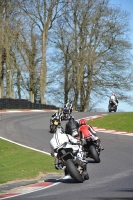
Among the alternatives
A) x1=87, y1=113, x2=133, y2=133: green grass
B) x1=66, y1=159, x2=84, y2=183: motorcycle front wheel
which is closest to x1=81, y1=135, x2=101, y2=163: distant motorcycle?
x1=66, y1=159, x2=84, y2=183: motorcycle front wheel

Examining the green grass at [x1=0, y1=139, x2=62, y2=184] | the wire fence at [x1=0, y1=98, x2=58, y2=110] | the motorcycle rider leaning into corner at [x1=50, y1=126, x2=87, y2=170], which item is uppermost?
the wire fence at [x1=0, y1=98, x2=58, y2=110]

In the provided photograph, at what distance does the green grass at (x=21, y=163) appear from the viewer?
47.1 ft

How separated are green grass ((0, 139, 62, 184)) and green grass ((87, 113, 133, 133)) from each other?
26.7 feet

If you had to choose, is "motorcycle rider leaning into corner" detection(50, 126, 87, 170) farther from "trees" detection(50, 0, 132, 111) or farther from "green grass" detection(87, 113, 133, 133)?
"trees" detection(50, 0, 132, 111)

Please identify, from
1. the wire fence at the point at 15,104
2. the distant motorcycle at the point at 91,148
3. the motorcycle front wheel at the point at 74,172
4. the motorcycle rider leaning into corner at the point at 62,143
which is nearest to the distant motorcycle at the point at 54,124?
the distant motorcycle at the point at 91,148

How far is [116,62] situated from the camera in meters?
59.3

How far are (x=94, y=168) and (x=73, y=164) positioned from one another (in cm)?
341

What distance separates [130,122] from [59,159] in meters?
17.4

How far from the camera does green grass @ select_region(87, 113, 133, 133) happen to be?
2838 centimetres

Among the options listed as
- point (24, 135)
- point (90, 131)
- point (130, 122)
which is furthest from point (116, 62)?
point (90, 131)

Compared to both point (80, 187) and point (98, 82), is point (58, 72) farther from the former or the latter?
point (80, 187)

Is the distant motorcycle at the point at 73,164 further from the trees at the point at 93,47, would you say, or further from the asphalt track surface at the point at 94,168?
the trees at the point at 93,47

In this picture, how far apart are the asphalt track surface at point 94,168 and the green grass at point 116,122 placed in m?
2.43

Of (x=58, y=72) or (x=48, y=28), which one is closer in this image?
(x=48, y=28)
